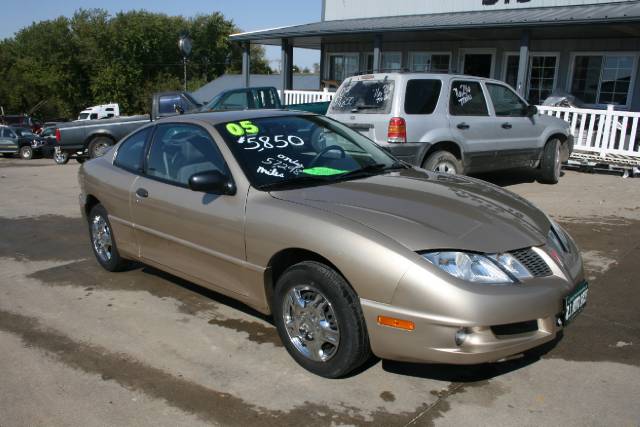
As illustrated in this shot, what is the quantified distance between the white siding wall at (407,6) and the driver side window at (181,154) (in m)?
13.3

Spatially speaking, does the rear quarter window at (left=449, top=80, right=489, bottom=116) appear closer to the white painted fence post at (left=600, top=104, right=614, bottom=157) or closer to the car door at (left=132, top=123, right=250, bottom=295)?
the white painted fence post at (left=600, top=104, right=614, bottom=157)

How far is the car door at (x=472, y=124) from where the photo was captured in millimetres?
8430

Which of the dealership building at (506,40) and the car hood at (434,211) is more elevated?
the dealership building at (506,40)

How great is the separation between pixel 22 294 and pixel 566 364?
4467 mm

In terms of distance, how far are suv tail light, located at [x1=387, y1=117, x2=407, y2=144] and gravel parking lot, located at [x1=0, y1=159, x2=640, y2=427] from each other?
3221mm

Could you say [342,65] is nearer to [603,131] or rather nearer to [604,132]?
[603,131]

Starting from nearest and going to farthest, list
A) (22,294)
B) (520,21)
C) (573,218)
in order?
(22,294)
(573,218)
(520,21)

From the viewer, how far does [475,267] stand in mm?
3031

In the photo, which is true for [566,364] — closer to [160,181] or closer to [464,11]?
[160,181]

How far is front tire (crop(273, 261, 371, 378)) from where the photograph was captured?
3182 millimetres

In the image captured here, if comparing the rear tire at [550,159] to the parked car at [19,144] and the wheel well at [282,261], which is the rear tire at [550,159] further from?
the parked car at [19,144]

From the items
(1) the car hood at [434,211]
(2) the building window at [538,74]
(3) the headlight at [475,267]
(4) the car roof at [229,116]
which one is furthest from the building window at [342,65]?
(3) the headlight at [475,267]

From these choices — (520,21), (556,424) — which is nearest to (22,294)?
(556,424)

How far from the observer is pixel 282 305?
358cm
